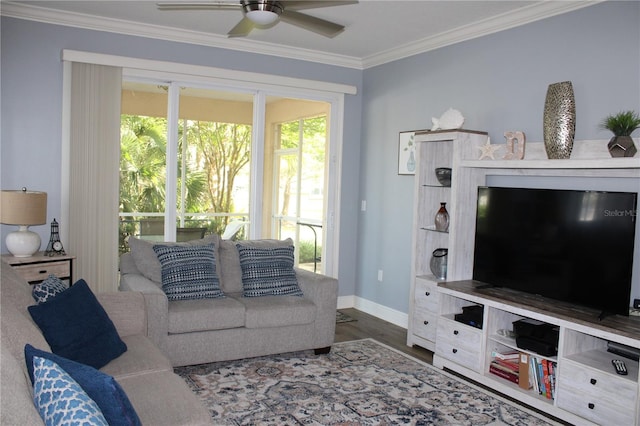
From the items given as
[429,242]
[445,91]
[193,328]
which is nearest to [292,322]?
[193,328]

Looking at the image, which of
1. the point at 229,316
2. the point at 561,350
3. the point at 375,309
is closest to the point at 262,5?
the point at 229,316

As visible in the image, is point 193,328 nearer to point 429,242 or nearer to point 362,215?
point 429,242

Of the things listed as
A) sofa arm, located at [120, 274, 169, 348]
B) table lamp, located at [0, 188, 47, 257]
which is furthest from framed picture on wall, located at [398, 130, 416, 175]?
table lamp, located at [0, 188, 47, 257]

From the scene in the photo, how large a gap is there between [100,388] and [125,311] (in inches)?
62.4

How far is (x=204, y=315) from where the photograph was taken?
3732 mm

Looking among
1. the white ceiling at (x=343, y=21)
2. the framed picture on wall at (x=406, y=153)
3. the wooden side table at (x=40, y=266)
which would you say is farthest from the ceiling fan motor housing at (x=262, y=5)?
the wooden side table at (x=40, y=266)

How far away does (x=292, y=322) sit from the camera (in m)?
4.05

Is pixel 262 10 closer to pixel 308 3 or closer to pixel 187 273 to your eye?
pixel 308 3

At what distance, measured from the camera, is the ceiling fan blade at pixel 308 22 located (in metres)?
3.10

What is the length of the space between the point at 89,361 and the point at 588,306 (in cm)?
287

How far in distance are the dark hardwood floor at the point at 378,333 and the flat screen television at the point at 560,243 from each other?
2.78 feet

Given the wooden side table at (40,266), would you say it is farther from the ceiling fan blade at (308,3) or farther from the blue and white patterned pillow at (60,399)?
the blue and white patterned pillow at (60,399)

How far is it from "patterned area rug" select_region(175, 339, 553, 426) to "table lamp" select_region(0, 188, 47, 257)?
163 centimetres

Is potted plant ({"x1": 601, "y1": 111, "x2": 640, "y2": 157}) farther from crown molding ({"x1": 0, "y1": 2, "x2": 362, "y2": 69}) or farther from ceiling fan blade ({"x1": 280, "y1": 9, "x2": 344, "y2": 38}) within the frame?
crown molding ({"x1": 0, "y1": 2, "x2": 362, "y2": 69})
